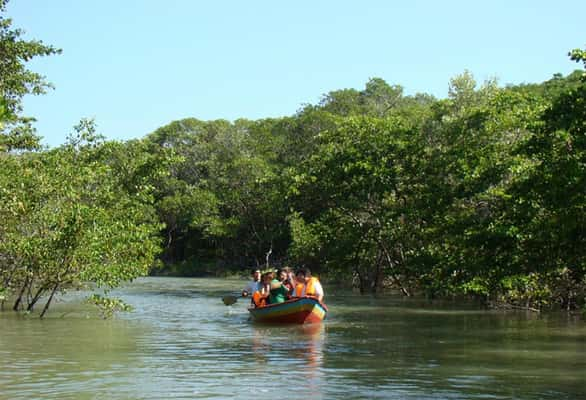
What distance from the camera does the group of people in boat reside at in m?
22.5

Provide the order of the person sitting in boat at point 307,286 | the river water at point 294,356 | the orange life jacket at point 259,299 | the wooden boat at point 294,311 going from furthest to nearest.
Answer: the orange life jacket at point 259,299
the person sitting in boat at point 307,286
the wooden boat at point 294,311
the river water at point 294,356

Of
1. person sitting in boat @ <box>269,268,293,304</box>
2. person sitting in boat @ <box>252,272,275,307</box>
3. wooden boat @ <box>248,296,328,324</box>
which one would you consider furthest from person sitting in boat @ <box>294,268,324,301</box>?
person sitting in boat @ <box>252,272,275,307</box>

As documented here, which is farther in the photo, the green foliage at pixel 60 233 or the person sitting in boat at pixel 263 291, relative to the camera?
the person sitting in boat at pixel 263 291

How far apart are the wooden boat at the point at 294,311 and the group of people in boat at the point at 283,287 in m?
0.44

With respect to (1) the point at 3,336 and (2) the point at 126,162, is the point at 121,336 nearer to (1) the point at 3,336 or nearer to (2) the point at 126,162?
(1) the point at 3,336

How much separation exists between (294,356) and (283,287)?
7387mm

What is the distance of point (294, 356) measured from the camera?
15.6 m

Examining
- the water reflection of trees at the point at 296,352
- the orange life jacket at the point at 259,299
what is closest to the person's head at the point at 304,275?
the orange life jacket at the point at 259,299

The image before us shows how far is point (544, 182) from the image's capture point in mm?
19000

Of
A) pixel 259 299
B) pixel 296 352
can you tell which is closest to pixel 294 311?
pixel 259 299

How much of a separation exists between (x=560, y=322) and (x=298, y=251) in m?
21.4

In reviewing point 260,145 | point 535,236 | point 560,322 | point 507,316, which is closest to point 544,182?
point 535,236

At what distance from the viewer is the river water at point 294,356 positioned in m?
11.9

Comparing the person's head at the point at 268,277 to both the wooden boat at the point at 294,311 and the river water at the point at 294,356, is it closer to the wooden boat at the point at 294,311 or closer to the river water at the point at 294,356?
the river water at the point at 294,356
